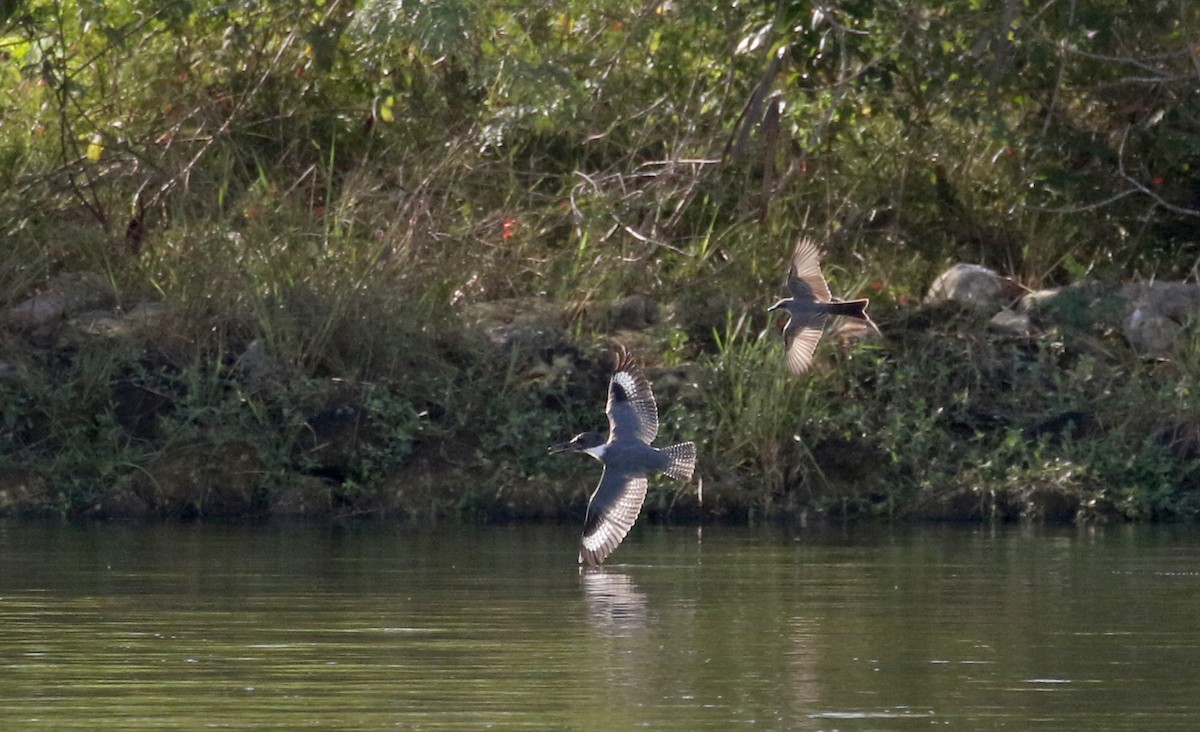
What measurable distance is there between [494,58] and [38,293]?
3.42 m

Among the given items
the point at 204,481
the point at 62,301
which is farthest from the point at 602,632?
the point at 62,301

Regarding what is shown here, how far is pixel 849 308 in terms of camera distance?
1110cm

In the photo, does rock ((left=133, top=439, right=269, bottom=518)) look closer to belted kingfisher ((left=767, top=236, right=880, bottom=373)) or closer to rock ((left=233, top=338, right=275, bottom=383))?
rock ((left=233, top=338, right=275, bottom=383))

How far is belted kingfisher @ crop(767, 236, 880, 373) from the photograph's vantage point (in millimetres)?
11594

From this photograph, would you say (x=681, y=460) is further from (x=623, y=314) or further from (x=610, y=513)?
(x=623, y=314)

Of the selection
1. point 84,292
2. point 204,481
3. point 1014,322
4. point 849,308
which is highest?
point 84,292

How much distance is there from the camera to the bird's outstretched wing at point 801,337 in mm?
11703

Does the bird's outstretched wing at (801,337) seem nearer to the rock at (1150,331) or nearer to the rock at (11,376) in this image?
the rock at (1150,331)

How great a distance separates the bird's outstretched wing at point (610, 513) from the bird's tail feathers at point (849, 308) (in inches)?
55.7

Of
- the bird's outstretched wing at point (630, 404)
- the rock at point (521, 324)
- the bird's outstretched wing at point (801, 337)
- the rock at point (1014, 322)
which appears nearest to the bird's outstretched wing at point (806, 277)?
the bird's outstretched wing at point (801, 337)

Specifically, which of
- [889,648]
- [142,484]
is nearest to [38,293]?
[142,484]

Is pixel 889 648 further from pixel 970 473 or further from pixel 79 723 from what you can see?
pixel 970 473

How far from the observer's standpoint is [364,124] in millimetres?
15969

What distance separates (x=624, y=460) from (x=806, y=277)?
1877 millimetres
